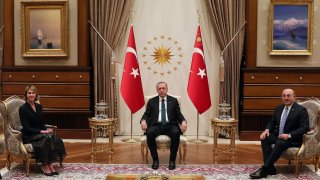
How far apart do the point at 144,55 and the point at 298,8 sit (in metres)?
3.06

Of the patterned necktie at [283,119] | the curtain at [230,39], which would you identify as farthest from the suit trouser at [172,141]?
the curtain at [230,39]

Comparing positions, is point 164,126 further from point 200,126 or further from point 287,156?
point 200,126

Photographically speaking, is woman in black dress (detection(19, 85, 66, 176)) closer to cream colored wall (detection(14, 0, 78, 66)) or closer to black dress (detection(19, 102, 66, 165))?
black dress (detection(19, 102, 66, 165))

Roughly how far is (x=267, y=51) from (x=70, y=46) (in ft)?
12.2

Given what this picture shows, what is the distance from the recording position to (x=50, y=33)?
881 cm

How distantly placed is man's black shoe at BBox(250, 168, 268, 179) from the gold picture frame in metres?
4.45

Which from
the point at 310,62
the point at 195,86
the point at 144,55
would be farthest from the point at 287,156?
the point at 144,55

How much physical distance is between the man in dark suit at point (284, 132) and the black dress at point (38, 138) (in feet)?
8.71

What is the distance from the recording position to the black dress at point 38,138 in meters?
6.12

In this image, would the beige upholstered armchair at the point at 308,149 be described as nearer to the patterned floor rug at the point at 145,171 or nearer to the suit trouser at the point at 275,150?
the suit trouser at the point at 275,150

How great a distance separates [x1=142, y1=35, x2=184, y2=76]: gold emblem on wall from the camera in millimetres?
9203

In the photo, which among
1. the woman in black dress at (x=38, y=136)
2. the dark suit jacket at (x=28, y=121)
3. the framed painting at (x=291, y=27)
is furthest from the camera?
the framed painting at (x=291, y=27)

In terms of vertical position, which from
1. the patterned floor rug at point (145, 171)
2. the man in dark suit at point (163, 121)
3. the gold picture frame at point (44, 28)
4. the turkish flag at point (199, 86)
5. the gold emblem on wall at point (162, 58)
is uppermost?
the gold picture frame at point (44, 28)

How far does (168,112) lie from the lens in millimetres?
6922
